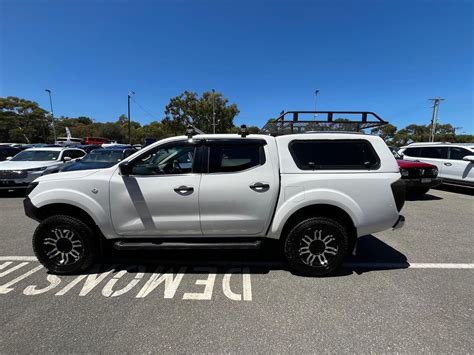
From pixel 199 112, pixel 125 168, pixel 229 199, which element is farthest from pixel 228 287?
pixel 199 112

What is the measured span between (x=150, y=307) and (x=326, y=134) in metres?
2.98

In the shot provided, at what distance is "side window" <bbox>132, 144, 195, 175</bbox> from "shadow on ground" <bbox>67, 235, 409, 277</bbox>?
1.37 metres

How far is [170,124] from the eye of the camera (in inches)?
1722

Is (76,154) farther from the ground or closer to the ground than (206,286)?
farther from the ground

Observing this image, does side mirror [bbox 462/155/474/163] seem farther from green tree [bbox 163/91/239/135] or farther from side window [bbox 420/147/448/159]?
green tree [bbox 163/91/239/135]

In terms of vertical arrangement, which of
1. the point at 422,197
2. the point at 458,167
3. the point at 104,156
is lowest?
the point at 422,197

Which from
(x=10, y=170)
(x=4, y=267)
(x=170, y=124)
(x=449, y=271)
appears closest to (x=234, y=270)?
(x=449, y=271)

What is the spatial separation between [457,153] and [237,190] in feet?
34.0

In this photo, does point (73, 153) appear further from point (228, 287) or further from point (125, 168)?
point (228, 287)

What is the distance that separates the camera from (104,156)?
10523 millimetres

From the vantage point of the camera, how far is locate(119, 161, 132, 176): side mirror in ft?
10.9

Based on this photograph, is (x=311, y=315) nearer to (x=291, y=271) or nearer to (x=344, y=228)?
(x=291, y=271)

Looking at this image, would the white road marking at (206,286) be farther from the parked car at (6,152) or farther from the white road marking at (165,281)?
the parked car at (6,152)

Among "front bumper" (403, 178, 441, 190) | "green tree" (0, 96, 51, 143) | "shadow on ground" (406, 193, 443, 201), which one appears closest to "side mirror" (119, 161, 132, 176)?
"front bumper" (403, 178, 441, 190)
